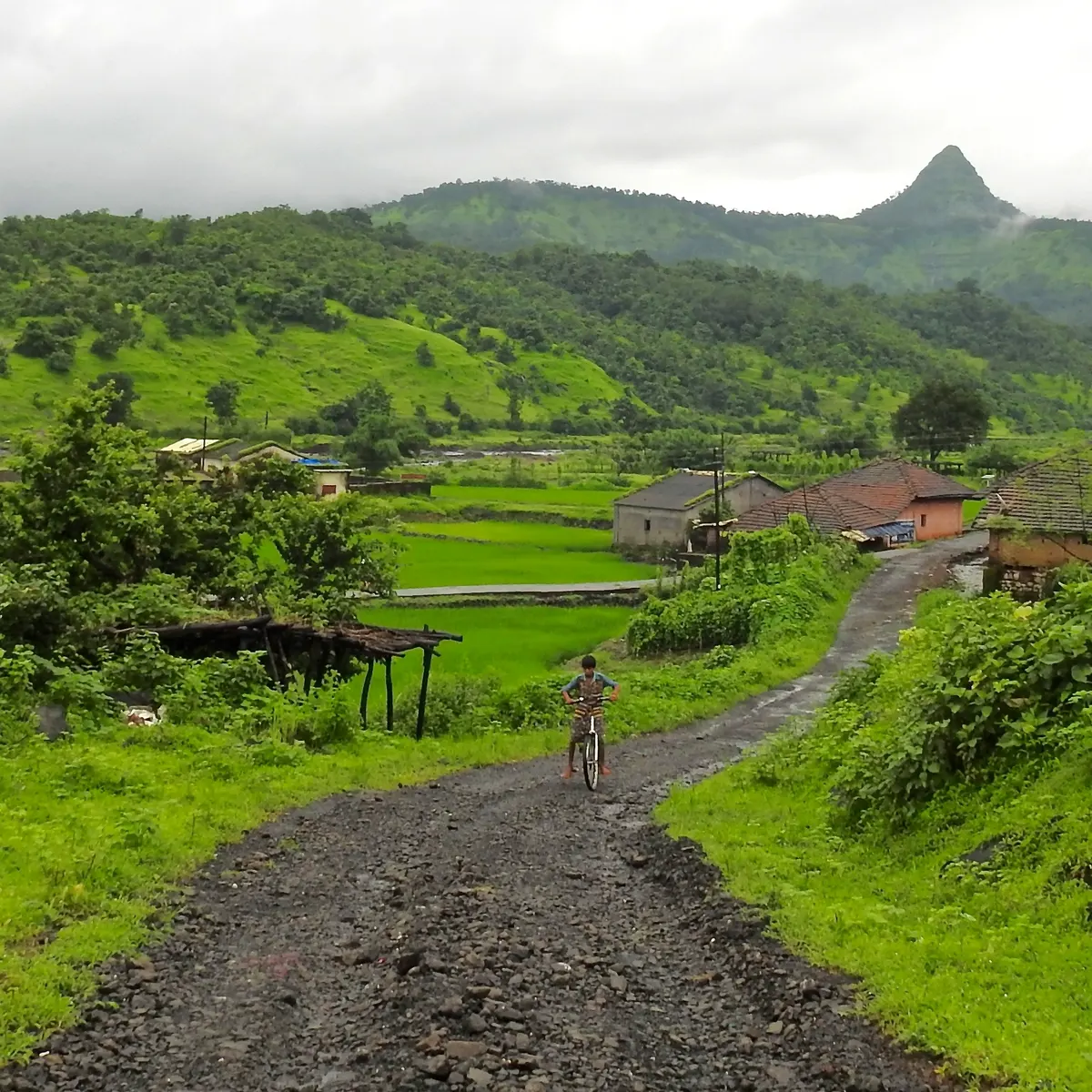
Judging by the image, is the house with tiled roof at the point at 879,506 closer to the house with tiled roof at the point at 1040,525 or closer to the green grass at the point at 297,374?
the house with tiled roof at the point at 1040,525

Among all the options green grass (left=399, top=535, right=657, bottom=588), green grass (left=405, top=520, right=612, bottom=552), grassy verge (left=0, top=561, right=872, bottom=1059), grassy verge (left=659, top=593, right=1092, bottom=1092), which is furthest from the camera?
green grass (left=405, top=520, right=612, bottom=552)

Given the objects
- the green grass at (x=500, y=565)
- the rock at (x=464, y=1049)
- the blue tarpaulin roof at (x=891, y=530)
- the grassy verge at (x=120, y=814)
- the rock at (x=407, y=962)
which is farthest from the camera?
the blue tarpaulin roof at (x=891, y=530)

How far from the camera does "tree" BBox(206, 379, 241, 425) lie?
325ft

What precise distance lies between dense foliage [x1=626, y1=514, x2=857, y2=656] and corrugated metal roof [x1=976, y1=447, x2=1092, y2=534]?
620 centimetres

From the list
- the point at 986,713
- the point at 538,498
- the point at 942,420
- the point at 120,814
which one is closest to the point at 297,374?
the point at 538,498

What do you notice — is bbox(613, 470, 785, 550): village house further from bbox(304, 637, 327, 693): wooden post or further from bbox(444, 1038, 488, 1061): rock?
bbox(444, 1038, 488, 1061): rock

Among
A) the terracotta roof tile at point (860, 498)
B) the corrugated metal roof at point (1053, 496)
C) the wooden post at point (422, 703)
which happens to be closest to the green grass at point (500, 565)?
the terracotta roof tile at point (860, 498)

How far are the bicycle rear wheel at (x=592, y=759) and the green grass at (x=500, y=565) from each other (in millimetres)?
28400

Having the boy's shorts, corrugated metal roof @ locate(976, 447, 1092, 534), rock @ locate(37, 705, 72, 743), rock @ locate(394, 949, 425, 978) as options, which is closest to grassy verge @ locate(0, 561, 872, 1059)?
rock @ locate(37, 705, 72, 743)

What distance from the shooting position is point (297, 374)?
378 ft

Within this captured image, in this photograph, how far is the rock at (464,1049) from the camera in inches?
251

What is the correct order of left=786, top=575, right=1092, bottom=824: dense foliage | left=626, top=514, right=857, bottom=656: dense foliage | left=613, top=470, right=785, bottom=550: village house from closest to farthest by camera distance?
left=786, top=575, right=1092, bottom=824: dense foliage < left=626, top=514, right=857, bottom=656: dense foliage < left=613, top=470, right=785, bottom=550: village house

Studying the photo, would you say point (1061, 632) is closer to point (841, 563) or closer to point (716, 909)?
point (716, 909)

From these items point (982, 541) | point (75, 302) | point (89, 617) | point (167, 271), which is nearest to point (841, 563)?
point (982, 541)
